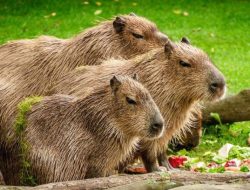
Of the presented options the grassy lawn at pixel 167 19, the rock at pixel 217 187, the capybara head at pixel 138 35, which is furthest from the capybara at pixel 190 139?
the grassy lawn at pixel 167 19

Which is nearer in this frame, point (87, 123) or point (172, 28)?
point (87, 123)

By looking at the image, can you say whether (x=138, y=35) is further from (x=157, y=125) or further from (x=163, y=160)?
(x=157, y=125)

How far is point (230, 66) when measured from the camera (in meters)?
13.9

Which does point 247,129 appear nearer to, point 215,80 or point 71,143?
point 215,80

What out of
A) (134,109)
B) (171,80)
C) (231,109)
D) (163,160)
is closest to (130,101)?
(134,109)

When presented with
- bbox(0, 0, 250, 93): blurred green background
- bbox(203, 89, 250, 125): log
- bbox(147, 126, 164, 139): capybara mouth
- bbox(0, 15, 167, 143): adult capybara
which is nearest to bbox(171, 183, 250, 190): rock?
bbox(147, 126, 164, 139): capybara mouth

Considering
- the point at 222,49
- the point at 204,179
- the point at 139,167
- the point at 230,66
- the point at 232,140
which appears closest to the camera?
the point at 204,179

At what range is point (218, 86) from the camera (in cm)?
703

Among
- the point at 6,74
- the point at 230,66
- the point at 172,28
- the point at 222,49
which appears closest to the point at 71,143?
the point at 6,74

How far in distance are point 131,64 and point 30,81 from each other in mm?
1149

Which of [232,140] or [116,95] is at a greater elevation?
[116,95]

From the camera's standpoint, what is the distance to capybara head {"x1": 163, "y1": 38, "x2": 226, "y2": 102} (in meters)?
7.06

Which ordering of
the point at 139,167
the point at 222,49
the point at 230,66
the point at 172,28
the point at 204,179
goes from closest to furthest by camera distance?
the point at 204,179, the point at 139,167, the point at 230,66, the point at 222,49, the point at 172,28

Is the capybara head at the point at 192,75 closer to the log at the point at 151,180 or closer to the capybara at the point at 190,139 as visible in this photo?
the log at the point at 151,180
